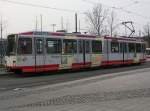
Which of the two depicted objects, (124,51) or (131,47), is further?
(131,47)

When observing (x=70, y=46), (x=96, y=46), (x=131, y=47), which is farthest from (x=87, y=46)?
(x=131, y=47)

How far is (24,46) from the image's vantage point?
76.3 feet

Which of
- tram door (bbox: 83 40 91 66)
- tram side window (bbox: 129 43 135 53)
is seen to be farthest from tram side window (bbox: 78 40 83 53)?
tram side window (bbox: 129 43 135 53)

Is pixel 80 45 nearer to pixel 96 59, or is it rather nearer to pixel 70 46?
pixel 70 46

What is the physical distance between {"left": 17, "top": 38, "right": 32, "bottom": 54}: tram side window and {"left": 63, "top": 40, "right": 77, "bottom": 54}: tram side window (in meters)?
3.47

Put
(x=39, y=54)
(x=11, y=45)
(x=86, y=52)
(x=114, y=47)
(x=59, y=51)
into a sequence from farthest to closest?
(x=114, y=47), (x=86, y=52), (x=59, y=51), (x=39, y=54), (x=11, y=45)

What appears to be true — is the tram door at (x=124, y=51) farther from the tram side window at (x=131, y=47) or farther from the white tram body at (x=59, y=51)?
the tram side window at (x=131, y=47)

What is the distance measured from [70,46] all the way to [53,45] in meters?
2.14

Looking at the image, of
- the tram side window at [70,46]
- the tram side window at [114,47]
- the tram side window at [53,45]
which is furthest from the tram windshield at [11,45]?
the tram side window at [114,47]

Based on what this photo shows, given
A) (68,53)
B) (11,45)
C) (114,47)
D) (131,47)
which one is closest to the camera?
(11,45)

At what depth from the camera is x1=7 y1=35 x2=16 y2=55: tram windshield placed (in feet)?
76.7

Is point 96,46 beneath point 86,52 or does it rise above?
above

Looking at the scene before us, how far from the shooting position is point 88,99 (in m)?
11.3

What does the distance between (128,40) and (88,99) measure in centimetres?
2493
